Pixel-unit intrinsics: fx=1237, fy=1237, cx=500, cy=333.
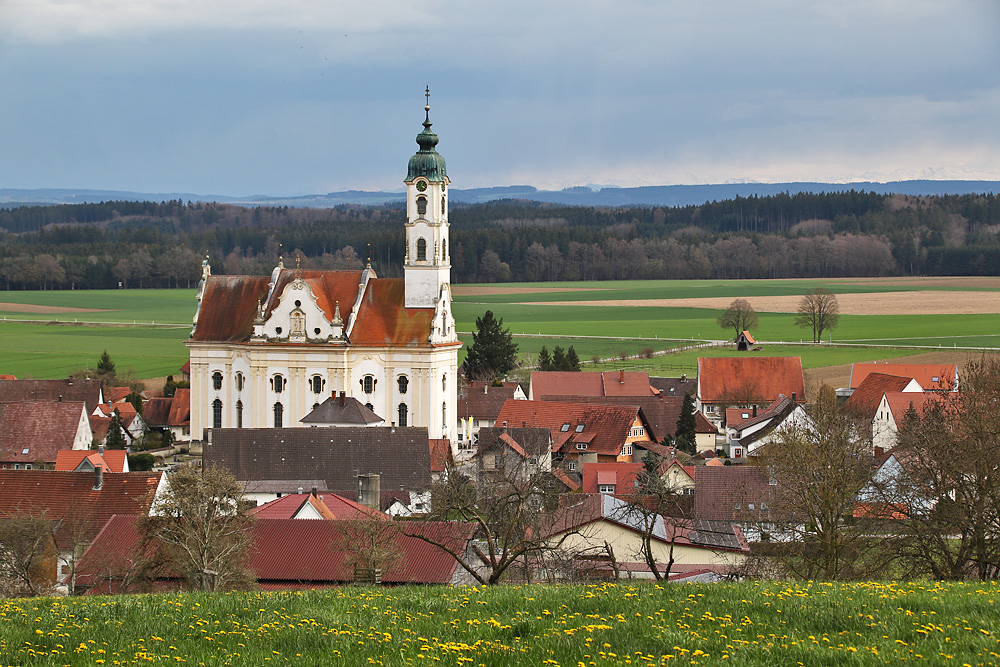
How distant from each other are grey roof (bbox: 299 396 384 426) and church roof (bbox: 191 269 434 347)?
414cm

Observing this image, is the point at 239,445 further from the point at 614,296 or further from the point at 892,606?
the point at 614,296

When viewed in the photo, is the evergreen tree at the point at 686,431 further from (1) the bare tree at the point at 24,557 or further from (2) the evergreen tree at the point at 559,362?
(1) the bare tree at the point at 24,557

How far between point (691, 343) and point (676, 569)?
84574 millimetres

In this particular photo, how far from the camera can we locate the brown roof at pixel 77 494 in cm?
3472

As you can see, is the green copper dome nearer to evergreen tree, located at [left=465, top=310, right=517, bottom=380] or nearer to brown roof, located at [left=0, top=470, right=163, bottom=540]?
evergreen tree, located at [left=465, top=310, right=517, bottom=380]

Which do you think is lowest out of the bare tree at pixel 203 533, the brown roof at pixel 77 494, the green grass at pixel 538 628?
the brown roof at pixel 77 494

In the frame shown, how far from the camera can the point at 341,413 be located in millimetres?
57031

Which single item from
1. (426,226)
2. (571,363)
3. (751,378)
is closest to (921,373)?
(751,378)

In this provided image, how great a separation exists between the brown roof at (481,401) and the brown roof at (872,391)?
18513mm

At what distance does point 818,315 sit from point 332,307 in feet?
216

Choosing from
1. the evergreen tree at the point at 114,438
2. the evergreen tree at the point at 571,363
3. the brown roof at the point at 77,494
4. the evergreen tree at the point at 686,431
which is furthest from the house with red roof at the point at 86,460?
the evergreen tree at the point at 571,363

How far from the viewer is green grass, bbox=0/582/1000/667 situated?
11445 millimetres

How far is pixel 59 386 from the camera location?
66.5m

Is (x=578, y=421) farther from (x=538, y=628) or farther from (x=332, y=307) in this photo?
(x=538, y=628)
